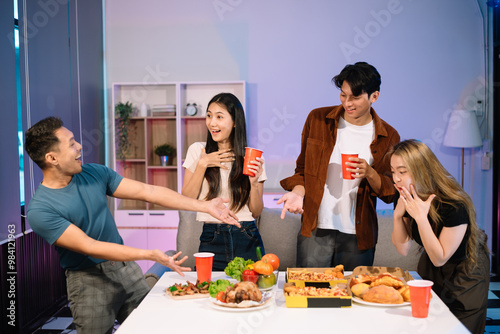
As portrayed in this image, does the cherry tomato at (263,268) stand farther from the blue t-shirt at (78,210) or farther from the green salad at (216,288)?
the blue t-shirt at (78,210)

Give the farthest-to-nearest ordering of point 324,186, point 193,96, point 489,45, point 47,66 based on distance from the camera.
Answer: point 193,96 < point 489,45 < point 47,66 < point 324,186

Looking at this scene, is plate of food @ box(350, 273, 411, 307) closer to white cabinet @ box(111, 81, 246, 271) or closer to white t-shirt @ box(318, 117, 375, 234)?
white t-shirt @ box(318, 117, 375, 234)

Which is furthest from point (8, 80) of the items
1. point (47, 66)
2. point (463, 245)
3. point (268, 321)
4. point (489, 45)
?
point (489, 45)

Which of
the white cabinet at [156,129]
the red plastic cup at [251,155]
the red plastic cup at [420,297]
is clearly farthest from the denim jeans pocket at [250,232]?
the white cabinet at [156,129]

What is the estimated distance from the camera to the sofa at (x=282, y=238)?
11.6ft

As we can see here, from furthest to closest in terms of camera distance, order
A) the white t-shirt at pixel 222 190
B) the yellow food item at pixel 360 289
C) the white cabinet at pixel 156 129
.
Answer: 1. the white cabinet at pixel 156 129
2. the white t-shirt at pixel 222 190
3. the yellow food item at pixel 360 289

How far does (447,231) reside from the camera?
2.04 meters

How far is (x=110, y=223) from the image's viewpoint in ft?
7.35

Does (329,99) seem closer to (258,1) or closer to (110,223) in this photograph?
(258,1)

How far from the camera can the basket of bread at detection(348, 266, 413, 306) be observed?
183 centimetres

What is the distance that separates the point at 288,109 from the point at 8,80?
3065mm

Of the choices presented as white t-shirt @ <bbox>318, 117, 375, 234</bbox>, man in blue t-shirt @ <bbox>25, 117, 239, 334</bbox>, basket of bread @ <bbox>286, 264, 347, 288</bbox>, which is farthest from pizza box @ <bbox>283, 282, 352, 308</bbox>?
white t-shirt @ <bbox>318, 117, 375, 234</bbox>

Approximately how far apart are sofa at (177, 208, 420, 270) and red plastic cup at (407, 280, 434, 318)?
1844 millimetres

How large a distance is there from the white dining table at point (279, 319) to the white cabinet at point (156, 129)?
3.60 metres
